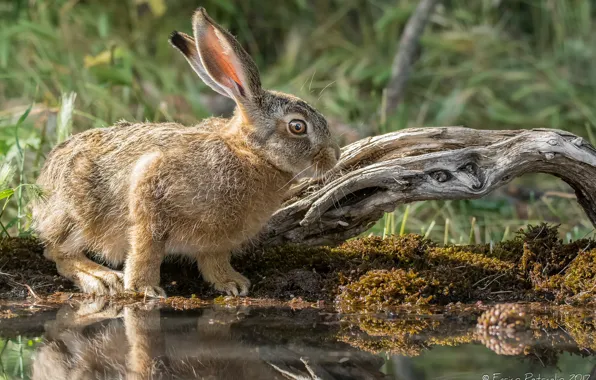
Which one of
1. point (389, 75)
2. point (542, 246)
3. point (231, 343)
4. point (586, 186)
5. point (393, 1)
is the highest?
point (393, 1)

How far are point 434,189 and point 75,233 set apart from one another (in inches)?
88.6

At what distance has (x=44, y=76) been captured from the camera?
9.41m

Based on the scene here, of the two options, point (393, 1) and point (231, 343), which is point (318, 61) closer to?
point (393, 1)

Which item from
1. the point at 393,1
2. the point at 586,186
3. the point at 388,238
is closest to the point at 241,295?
the point at 388,238

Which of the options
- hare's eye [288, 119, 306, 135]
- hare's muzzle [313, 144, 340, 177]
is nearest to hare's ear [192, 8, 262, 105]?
hare's eye [288, 119, 306, 135]

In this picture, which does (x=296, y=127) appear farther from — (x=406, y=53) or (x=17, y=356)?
(x=406, y=53)

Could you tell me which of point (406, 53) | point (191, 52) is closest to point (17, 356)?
point (191, 52)

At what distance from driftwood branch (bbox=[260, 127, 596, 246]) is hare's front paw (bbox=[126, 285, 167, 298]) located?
3.20 feet

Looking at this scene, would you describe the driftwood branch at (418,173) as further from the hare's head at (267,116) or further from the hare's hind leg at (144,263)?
the hare's hind leg at (144,263)

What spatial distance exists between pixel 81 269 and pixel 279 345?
1.90m

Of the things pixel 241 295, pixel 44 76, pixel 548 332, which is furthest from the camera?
pixel 44 76

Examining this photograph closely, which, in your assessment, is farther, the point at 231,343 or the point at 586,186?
the point at 586,186

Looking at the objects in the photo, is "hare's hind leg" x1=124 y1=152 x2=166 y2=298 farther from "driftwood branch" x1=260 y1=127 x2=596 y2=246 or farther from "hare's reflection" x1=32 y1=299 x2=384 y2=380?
"driftwood branch" x1=260 y1=127 x2=596 y2=246

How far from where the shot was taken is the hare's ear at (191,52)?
5.68 m
